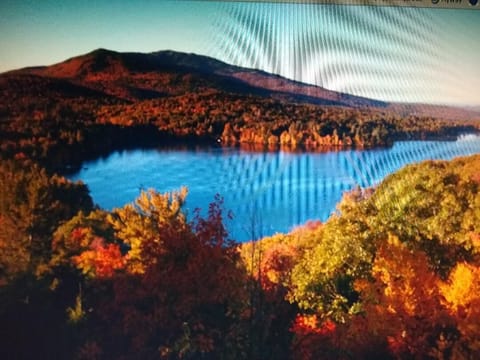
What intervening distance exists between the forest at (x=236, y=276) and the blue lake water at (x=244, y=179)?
0.08 meters

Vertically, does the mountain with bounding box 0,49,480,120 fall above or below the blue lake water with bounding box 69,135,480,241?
above

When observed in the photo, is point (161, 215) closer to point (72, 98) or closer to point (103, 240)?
point (103, 240)

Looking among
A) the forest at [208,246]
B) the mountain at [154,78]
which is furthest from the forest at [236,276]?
the mountain at [154,78]

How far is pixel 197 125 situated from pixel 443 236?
2.12m

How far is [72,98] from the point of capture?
122 inches

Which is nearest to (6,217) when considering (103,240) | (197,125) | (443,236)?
(103,240)

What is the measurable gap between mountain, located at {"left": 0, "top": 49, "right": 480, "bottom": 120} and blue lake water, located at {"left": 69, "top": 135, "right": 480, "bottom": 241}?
42cm

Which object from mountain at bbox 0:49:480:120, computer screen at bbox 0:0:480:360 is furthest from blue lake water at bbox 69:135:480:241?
mountain at bbox 0:49:480:120

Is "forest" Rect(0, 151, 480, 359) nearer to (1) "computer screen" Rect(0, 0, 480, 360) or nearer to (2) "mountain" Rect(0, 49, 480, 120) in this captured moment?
(1) "computer screen" Rect(0, 0, 480, 360)

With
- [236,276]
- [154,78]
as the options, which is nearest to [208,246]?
[236,276]

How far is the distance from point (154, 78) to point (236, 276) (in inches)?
59.2

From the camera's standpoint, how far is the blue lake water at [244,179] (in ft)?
9.72

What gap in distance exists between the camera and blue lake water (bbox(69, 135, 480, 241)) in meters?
2.96

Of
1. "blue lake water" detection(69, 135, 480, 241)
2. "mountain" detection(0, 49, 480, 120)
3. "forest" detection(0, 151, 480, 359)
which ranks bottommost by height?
"forest" detection(0, 151, 480, 359)
